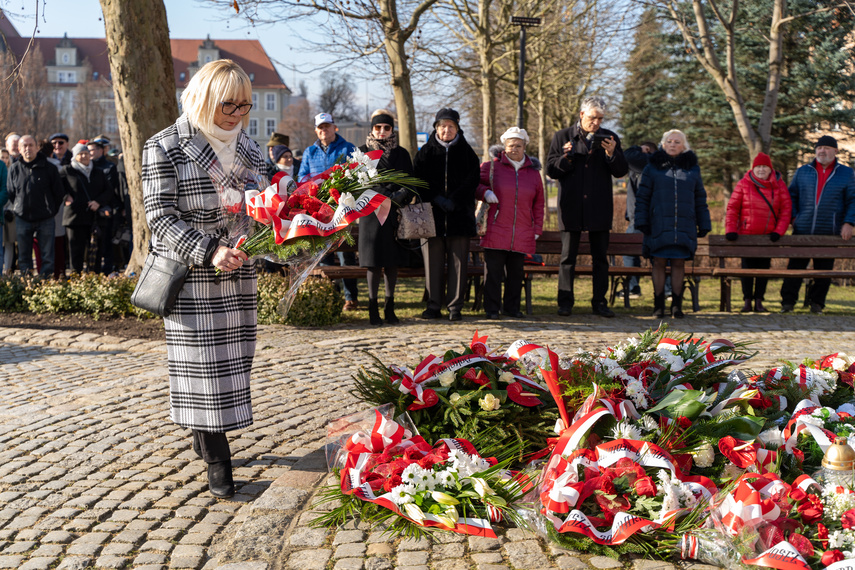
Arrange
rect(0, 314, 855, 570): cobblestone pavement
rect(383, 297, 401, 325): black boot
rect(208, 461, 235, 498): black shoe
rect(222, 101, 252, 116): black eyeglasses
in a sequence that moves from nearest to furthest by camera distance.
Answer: rect(0, 314, 855, 570): cobblestone pavement < rect(222, 101, 252, 116): black eyeglasses < rect(208, 461, 235, 498): black shoe < rect(383, 297, 401, 325): black boot

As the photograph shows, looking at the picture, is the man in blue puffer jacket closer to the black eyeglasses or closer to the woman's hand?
the black eyeglasses

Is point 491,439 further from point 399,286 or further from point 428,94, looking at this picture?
point 428,94

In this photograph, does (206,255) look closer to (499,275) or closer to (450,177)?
(450,177)

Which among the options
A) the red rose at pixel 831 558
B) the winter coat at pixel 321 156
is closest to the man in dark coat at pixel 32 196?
the winter coat at pixel 321 156

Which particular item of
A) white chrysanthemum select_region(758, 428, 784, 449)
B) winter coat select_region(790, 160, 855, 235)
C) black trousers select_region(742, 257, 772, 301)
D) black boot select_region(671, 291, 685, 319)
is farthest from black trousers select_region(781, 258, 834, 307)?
white chrysanthemum select_region(758, 428, 784, 449)

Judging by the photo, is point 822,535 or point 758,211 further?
point 758,211

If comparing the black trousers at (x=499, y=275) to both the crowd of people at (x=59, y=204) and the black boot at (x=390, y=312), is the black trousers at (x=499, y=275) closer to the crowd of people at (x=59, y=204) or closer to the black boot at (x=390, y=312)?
the black boot at (x=390, y=312)

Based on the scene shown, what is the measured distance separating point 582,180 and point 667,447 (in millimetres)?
6177

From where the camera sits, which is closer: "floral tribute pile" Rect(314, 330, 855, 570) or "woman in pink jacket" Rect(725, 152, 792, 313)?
"floral tribute pile" Rect(314, 330, 855, 570)

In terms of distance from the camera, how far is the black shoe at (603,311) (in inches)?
401

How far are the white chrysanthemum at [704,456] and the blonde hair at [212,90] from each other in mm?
2744

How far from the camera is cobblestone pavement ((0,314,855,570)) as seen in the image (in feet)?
11.8

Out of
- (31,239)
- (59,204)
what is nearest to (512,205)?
(59,204)

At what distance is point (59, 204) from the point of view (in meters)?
12.6
